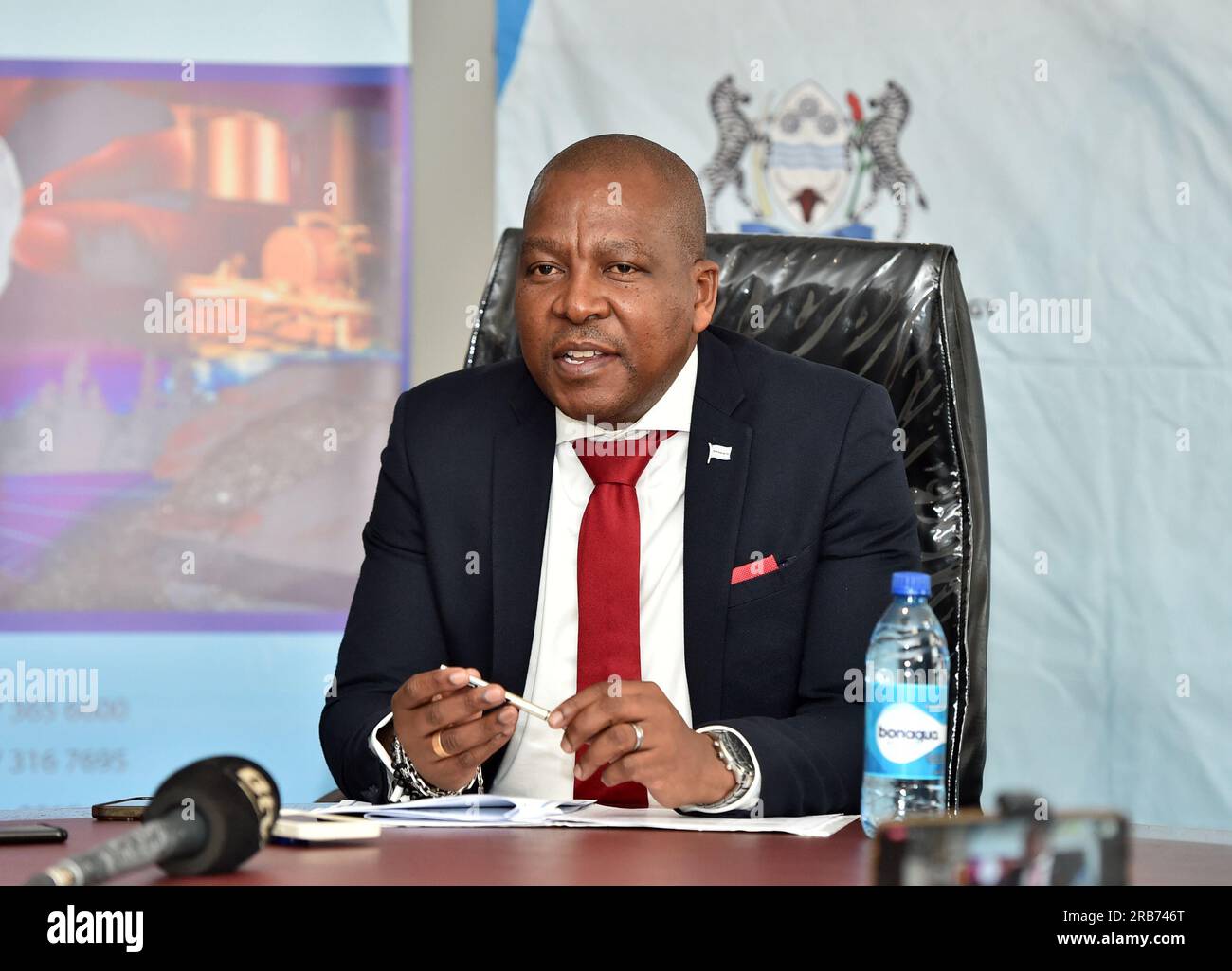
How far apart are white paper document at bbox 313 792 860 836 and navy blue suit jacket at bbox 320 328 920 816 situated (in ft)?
0.97

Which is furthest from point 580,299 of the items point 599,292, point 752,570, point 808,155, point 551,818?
point 808,155

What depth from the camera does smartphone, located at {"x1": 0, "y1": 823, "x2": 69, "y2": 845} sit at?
1221 mm

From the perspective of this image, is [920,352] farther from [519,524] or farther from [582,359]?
[519,524]

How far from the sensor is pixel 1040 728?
3.16 metres

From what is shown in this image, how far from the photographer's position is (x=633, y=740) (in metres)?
1.38

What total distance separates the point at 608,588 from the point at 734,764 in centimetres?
43

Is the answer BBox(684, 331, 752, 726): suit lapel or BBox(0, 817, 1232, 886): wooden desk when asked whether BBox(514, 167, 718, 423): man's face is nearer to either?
BBox(684, 331, 752, 726): suit lapel

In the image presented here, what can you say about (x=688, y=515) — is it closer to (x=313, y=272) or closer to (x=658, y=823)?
(x=658, y=823)

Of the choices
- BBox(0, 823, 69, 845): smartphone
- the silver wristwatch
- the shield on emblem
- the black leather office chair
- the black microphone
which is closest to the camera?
the black microphone

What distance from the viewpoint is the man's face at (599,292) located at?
1.90 meters

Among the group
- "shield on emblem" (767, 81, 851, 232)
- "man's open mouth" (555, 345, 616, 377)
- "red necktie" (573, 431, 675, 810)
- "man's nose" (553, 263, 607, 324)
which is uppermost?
"shield on emblem" (767, 81, 851, 232)

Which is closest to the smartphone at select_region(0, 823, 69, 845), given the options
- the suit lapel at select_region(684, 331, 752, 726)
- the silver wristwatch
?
the silver wristwatch

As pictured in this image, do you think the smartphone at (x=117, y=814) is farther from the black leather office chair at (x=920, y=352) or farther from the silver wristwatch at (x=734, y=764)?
the black leather office chair at (x=920, y=352)
